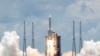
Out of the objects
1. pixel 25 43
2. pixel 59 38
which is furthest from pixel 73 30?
pixel 25 43

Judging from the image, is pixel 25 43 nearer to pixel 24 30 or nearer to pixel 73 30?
pixel 24 30

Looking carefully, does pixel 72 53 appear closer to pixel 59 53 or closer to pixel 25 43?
pixel 59 53

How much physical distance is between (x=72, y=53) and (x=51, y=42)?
30.8 feet

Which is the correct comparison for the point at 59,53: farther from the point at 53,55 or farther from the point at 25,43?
the point at 25,43

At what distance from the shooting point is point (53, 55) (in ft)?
589

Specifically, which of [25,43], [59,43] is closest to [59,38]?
[59,43]

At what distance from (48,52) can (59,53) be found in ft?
12.8

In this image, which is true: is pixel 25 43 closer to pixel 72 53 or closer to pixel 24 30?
pixel 24 30

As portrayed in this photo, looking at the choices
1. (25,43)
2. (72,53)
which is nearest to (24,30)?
(25,43)

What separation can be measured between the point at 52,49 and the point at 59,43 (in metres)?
2.87

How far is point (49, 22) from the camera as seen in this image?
177 m

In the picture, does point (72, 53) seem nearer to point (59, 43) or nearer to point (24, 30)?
point (59, 43)

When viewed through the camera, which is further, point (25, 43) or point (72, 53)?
point (72, 53)

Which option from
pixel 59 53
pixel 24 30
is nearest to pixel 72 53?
pixel 59 53
